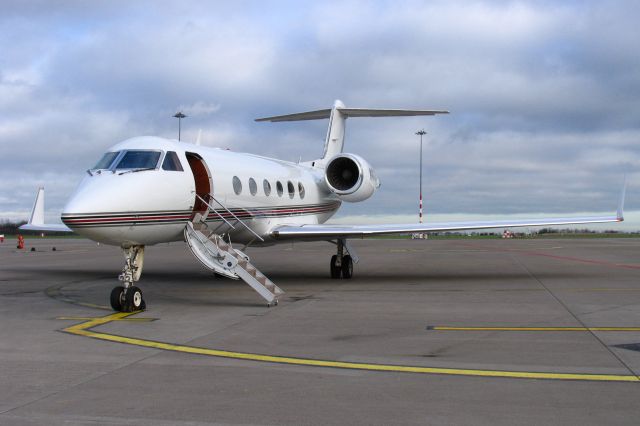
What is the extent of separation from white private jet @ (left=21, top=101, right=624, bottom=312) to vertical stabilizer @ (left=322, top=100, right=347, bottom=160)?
272 centimetres

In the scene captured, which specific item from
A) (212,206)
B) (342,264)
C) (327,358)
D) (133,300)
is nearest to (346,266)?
(342,264)

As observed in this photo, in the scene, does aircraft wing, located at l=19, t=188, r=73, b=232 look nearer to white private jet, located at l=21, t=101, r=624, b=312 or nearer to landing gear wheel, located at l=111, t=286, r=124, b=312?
white private jet, located at l=21, t=101, r=624, b=312

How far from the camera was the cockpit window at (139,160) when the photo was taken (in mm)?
12445

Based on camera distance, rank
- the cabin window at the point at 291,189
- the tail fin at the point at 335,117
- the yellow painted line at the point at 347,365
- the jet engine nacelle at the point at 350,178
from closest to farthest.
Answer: the yellow painted line at the point at 347,365, the cabin window at the point at 291,189, the jet engine nacelle at the point at 350,178, the tail fin at the point at 335,117

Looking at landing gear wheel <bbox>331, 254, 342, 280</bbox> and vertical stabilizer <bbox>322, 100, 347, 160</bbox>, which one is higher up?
vertical stabilizer <bbox>322, 100, 347, 160</bbox>

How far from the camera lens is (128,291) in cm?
1169

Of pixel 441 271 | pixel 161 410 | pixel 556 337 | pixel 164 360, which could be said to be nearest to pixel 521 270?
pixel 441 271

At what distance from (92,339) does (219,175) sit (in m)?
6.69

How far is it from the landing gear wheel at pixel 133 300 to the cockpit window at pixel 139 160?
7.85 feet

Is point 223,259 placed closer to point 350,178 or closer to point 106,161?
point 106,161

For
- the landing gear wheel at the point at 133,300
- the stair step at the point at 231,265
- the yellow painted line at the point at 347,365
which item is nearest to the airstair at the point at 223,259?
the stair step at the point at 231,265

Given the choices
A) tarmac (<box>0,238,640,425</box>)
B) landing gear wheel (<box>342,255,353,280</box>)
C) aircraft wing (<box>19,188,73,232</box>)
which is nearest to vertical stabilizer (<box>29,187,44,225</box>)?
aircraft wing (<box>19,188,73,232</box>)

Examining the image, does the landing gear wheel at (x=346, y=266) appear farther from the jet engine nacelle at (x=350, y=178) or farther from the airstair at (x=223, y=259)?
the airstair at (x=223, y=259)

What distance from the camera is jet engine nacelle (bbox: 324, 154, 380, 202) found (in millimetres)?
20188
